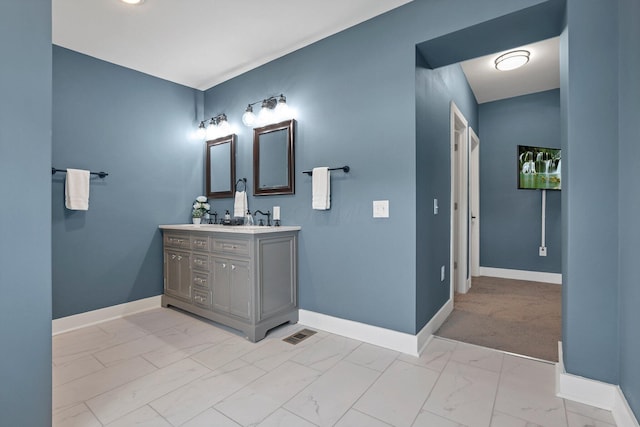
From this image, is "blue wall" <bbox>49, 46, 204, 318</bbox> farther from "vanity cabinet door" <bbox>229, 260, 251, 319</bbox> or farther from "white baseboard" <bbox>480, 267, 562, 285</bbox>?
"white baseboard" <bbox>480, 267, 562, 285</bbox>

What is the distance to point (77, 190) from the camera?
8.84 ft

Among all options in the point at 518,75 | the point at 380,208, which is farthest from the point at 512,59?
the point at 380,208

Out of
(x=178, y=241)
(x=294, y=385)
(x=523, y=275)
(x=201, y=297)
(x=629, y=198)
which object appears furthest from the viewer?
(x=523, y=275)

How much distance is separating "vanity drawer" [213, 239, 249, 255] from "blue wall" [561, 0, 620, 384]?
6.98ft

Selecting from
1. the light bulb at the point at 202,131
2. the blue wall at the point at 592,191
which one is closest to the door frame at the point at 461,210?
the blue wall at the point at 592,191

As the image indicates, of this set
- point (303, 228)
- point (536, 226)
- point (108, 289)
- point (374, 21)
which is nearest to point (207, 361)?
point (303, 228)

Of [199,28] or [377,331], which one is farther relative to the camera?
[199,28]

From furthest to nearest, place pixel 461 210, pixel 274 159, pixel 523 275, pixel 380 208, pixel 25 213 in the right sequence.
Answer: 1. pixel 523 275
2. pixel 461 210
3. pixel 274 159
4. pixel 380 208
5. pixel 25 213

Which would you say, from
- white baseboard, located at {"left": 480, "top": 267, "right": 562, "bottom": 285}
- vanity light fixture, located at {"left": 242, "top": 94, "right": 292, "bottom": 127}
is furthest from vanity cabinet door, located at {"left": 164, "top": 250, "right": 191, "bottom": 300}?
white baseboard, located at {"left": 480, "top": 267, "right": 562, "bottom": 285}

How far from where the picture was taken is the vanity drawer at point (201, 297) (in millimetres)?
2797

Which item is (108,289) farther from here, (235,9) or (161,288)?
(235,9)

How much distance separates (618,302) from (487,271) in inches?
139

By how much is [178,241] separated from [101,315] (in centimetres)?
96

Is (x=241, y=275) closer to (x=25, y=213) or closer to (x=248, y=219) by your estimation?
(x=248, y=219)
